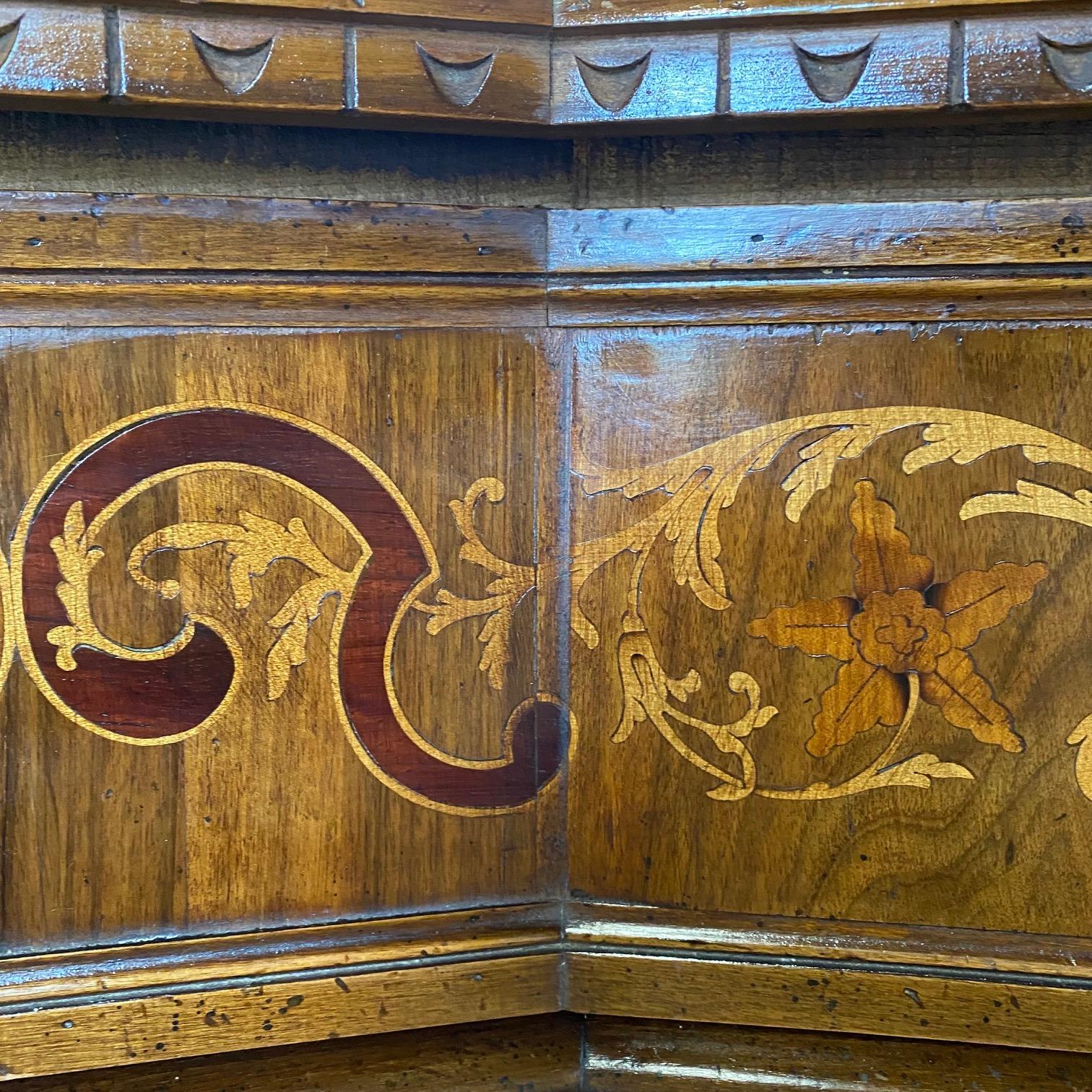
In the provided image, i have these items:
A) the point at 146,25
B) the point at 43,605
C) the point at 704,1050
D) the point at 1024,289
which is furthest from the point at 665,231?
the point at 704,1050

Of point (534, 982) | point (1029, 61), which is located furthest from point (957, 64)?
point (534, 982)

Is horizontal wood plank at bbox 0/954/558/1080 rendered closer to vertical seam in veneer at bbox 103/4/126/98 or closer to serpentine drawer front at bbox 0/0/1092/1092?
serpentine drawer front at bbox 0/0/1092/1092

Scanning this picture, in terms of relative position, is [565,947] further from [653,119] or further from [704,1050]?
[653,119]

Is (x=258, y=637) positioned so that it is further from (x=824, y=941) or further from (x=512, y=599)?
(x=824, y=941)

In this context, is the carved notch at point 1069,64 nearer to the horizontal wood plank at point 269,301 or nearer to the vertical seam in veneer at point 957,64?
the vertical seam in veneer at point 957,64

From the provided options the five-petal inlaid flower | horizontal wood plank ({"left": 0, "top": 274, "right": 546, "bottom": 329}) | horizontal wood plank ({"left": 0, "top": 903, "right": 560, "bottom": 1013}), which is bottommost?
horizontal wood plank ({"left": 0, "top": 903, "right": 560, "bottom": 1013})

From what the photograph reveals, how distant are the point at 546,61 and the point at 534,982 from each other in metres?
0.70

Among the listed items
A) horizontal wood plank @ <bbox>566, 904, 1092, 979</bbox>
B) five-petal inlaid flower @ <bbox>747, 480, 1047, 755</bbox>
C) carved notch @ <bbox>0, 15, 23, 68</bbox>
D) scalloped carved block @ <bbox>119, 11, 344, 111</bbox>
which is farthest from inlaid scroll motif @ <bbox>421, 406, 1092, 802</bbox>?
carved notch @ <bbox>0, 15, 23, 68</bbox>

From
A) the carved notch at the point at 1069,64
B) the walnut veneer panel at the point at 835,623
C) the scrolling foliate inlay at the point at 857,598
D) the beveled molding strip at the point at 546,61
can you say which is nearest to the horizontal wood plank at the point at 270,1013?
the walnut veneer panel at the point at 835,623

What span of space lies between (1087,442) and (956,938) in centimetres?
38

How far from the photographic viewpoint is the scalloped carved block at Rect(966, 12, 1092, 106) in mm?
745

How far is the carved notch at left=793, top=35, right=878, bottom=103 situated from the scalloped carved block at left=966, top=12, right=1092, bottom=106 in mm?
74

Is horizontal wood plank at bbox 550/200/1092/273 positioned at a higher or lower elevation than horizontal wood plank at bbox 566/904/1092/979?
higher

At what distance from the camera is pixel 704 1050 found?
0.88 metres
